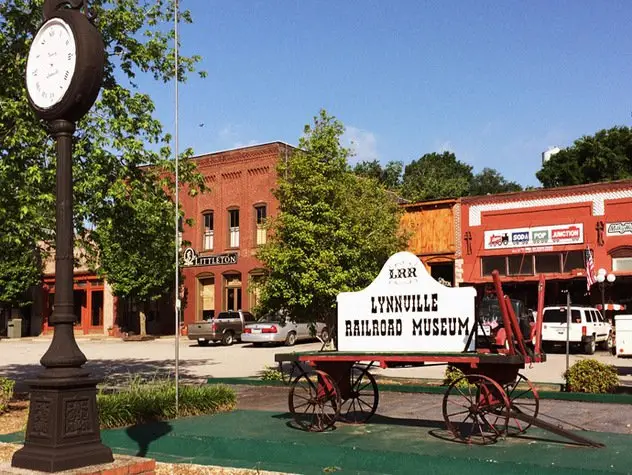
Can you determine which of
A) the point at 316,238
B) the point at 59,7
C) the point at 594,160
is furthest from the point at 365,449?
the point at 594,160

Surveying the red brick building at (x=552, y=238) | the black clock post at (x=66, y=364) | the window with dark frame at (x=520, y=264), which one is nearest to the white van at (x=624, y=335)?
the red brick building at (x=552, y=238)

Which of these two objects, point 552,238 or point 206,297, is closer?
point 552,238

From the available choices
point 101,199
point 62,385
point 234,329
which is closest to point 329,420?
point 62,385

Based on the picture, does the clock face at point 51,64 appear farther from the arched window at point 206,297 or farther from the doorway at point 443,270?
the arched window at point 206,297

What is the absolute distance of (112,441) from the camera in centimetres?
1035

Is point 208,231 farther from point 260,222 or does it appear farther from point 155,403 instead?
point 155,403

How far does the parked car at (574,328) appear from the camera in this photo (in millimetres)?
28812

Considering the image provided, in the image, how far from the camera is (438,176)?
77062mm

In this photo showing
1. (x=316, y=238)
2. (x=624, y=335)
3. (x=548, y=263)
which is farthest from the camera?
(x=548, y=263)

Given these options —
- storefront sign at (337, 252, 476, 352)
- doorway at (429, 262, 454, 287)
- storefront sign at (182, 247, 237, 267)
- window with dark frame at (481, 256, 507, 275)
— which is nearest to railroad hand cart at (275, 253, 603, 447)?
storefront sign at (337, 252, 476, 352)

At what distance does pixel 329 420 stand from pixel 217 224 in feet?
119

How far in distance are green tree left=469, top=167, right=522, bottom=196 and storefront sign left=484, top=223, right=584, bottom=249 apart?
41.3m

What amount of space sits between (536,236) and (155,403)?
90.0 ft

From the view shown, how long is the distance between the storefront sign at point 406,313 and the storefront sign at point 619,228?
26.0 metres
